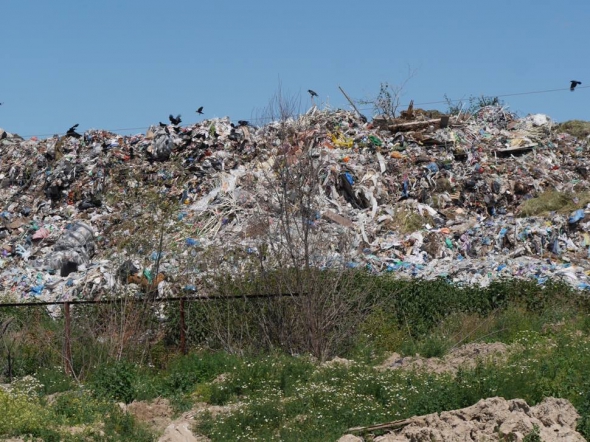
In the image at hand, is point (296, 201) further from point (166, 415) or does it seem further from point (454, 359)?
point (166, 415)

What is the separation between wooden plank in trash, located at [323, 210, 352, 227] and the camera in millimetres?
18672

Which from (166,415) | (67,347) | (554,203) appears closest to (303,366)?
(166,415)

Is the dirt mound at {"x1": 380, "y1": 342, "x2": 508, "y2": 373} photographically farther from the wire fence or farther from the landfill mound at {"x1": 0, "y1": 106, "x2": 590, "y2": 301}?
the landfill mound at {"x1": 0, "y1": 106, "x2": 590, "y2": 301}

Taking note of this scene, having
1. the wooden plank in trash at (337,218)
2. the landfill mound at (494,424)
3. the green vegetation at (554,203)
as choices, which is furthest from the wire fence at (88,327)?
the green vegetation at (554,203)

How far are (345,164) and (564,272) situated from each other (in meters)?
6.98

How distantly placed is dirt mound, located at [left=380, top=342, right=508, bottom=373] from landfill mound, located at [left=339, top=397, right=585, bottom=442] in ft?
8.68

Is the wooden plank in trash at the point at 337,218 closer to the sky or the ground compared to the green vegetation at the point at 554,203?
closer to the ground

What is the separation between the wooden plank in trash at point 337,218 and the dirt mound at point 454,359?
6451 mm

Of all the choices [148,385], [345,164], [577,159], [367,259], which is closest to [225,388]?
[148,385]

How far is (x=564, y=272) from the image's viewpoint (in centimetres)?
1630

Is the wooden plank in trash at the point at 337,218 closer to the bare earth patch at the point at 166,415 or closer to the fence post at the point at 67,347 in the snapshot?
the fence post at the point at 67,347

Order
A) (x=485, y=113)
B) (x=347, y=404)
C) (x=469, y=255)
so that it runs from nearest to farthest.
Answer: (x=347, y=404) → (x=469, y=255) → (x=485, y=113)

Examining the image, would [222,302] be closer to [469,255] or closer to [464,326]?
[464,326]

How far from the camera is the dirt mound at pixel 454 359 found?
10820 millimetres
